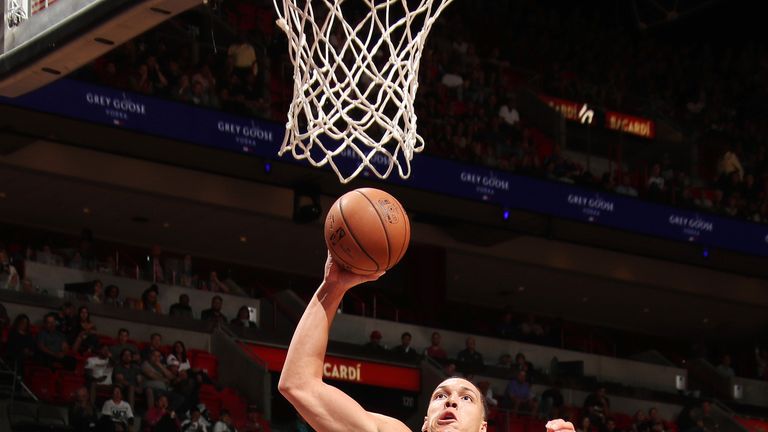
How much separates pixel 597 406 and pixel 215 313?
480 cm

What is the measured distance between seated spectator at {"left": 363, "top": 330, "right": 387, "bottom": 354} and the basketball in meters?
12.3

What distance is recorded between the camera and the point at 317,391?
3301 millimetres

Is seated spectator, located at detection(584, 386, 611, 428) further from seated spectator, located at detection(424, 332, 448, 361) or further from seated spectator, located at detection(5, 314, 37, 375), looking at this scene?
seated spectator, located at detection(5, 314, 37, 375)

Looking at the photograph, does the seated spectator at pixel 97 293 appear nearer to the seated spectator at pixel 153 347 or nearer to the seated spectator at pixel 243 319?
the seated spectator at pixel 153 347

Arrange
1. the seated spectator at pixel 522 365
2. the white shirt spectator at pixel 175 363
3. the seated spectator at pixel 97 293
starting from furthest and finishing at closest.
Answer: the seated spectator at pixel 522 365
the seated spectator at pixel 97 293
the white shirt spectator at pixel 175 363

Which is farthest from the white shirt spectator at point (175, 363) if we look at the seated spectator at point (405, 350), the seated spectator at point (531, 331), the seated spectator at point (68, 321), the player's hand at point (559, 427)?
the player's hand at point (559, 427)

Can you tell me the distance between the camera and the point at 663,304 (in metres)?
21.5

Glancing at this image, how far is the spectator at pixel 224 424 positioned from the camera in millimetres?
12082

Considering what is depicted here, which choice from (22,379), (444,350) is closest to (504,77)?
(444,350)

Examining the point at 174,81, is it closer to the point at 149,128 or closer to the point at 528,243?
the point at 149,128

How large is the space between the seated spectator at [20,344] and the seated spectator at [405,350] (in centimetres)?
516

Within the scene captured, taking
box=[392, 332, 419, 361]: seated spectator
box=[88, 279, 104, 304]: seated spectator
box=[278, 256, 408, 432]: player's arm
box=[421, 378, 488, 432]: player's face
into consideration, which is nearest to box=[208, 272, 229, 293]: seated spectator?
box=[88, 279, 104, 304]: seated spectator

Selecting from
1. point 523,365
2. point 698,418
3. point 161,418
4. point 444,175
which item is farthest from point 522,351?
point 161,418

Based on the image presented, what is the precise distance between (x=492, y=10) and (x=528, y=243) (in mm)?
4253
